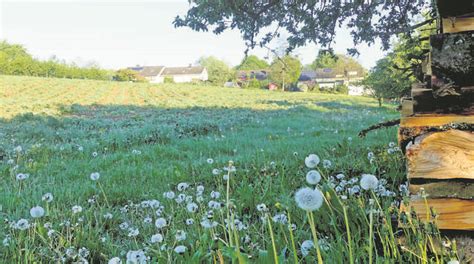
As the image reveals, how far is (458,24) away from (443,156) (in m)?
0.70

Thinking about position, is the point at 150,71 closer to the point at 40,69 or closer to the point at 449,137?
the point at 40,69

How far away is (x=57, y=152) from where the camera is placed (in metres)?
7.45

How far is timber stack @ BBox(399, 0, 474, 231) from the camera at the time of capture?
2057 mm

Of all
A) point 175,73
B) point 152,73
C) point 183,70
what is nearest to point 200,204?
point 183,70

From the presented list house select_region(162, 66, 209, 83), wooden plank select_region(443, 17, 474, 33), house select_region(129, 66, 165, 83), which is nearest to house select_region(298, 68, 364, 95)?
house select_region(162, 66, 209, 83)

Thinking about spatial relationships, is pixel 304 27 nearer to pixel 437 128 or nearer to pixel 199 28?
pixel 199 28

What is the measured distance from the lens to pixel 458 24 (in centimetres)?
216

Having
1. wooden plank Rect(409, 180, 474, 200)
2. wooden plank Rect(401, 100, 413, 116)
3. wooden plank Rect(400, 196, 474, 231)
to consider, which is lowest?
wooden plank Rect(400, 196, 474, 231)

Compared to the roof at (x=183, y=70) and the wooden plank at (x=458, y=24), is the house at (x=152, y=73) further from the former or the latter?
the wooden plank at (x=458, y=24)

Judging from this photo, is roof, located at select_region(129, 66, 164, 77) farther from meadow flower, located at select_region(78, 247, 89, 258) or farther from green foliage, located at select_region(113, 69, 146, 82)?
meadow flower, located at select_region(78, 247, 89, 258)

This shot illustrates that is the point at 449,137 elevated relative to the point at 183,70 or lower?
lower

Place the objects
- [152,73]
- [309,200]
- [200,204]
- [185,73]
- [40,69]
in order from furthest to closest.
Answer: [152,73] < [185,73] < [40,69] < [200,204] < [309,200]

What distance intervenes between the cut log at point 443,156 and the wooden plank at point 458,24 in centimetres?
53

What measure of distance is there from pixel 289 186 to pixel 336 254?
2247mm
